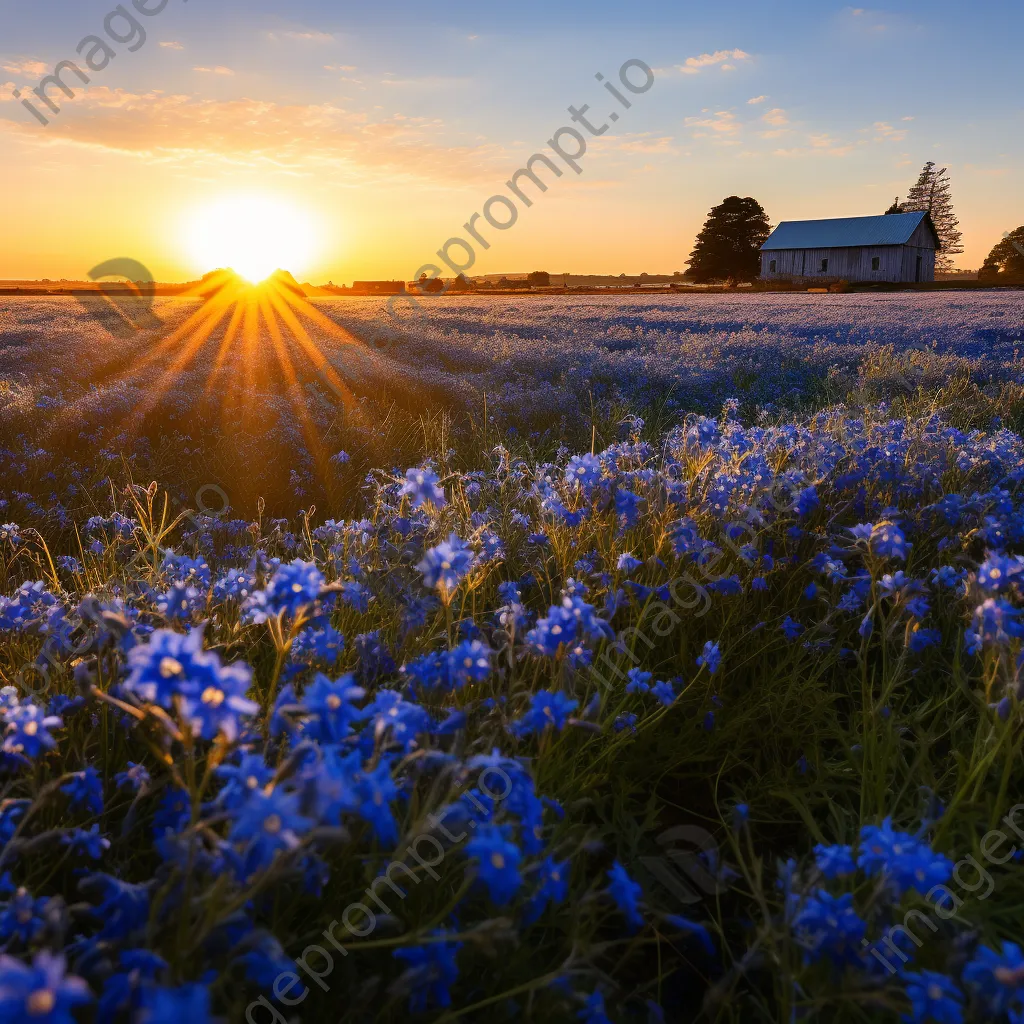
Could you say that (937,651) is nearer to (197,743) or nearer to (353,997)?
(353,997)

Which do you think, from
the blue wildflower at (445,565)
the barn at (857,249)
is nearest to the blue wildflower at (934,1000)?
the blue wildflower at (445,565)

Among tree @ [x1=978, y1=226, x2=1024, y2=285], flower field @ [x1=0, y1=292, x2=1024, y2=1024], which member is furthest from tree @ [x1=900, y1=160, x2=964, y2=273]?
flower field @ [x1=0, y1=292, x2=1024, y2=1024]

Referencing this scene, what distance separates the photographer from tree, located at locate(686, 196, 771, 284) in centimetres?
5673

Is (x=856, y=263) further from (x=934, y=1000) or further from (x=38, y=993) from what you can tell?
(x=38, y=993)

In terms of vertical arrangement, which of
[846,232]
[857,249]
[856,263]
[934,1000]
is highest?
[846,232]

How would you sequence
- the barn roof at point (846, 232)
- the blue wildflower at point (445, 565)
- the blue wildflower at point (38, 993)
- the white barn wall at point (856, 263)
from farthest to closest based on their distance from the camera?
the white barn wall at point (856, 263)
the barn roof at point (846, 232)
the blue wildflower at point (445, 565)
the blue wildflower at point (38, 993)

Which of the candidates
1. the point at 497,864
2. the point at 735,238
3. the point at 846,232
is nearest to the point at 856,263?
the point at 846,232

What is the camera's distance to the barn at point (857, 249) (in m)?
48.7

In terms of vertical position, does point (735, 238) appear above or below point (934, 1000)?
above

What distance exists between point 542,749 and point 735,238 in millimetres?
62321

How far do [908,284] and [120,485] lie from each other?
171 feet

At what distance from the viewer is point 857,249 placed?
49656 millimetres

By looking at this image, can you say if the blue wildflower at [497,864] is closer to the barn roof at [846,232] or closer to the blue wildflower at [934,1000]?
the blue wildflower at [934,1000]

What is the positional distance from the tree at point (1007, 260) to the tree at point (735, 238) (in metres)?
15.9
